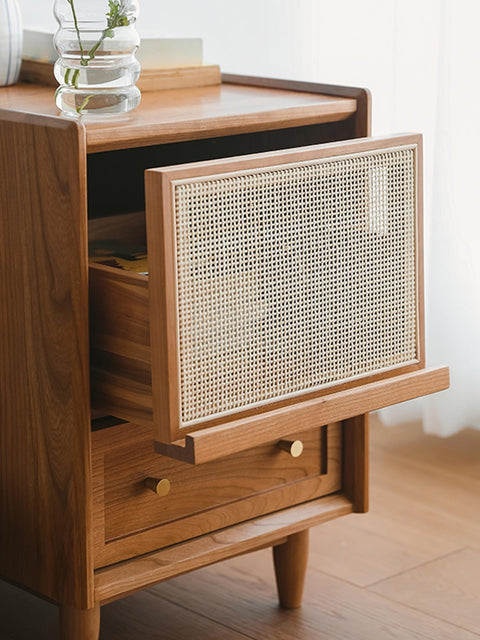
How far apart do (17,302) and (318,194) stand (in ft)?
1.04

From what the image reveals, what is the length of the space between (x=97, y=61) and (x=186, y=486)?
451mm

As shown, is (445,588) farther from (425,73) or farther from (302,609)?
(425,73)

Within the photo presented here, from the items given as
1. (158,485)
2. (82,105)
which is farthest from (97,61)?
(158,485)

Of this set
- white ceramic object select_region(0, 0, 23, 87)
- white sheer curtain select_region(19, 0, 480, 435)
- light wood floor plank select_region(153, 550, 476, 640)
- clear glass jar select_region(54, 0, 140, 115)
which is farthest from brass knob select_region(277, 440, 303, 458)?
white sheer curtain select_region(19, 0, 480, 435)

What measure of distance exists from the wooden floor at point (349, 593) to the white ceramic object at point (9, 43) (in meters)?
0.65

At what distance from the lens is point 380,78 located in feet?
6.35

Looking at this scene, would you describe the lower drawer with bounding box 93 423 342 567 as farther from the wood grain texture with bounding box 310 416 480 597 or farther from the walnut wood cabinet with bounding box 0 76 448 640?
the wood grain texture with bounding box 310 416 480 597

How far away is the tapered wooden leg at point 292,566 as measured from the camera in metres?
1.39

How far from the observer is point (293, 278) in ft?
3.40

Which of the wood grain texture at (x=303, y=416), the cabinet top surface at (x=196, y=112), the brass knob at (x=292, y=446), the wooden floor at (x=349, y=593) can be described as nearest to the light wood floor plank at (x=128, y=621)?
the wooden floor at (x=349, y=593)

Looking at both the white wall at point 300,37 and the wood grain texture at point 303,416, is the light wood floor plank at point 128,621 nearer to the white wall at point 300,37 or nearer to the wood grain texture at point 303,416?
the wood grain texture at point 303,416

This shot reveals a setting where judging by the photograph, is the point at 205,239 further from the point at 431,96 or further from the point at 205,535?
the point at 431,96

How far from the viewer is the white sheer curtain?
1812mm

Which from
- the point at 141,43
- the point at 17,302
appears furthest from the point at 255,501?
the point at 141,43
